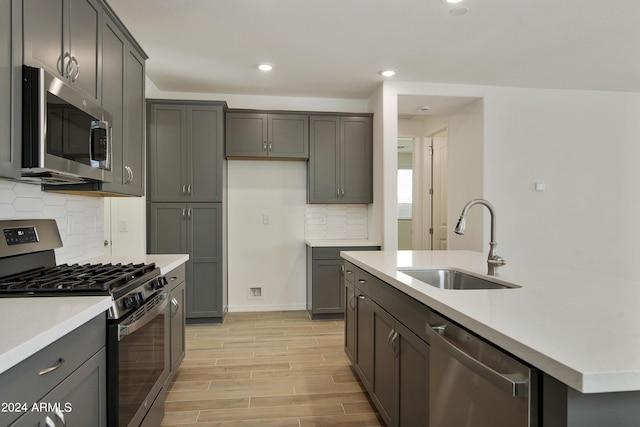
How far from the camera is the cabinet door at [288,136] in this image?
429cm

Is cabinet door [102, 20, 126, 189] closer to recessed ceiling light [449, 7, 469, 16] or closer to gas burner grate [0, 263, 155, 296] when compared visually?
gas burner grate [0, 263, 155, 296]

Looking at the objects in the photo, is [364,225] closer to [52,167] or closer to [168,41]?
[168,41]

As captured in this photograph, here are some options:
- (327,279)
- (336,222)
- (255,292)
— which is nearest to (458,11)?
(336,222)

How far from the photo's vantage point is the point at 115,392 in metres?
1.38

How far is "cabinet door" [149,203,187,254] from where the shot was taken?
12.9 ft

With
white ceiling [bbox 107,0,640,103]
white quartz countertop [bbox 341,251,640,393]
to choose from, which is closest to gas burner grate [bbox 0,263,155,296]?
white quartz countertop [bbox 341,251,640,393]

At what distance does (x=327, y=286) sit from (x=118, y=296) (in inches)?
114

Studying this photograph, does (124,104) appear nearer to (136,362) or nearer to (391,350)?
(136,362)

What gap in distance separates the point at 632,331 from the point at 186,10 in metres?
2.97

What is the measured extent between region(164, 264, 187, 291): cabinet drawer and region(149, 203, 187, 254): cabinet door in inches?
51.5

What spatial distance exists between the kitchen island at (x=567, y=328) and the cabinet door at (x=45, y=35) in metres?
1.76

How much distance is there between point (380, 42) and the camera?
3.12 m

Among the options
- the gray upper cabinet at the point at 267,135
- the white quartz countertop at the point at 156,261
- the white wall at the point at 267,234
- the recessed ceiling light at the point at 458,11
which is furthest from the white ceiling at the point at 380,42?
the white quartz countertop at the point at 156,261

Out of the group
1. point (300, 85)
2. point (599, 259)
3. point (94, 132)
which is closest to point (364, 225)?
point (300, 85)
